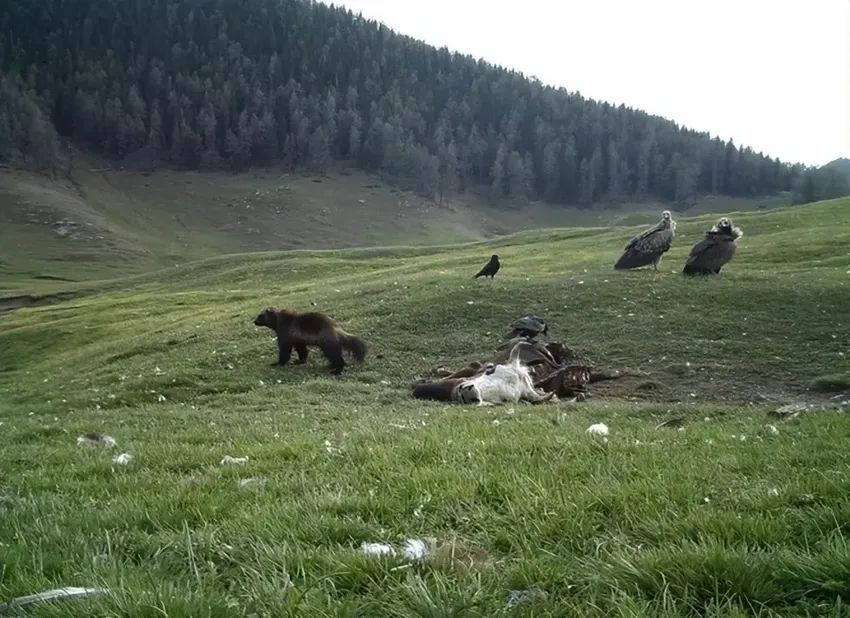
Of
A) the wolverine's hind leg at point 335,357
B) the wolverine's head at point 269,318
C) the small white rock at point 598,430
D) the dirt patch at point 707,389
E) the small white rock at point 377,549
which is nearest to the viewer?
the small white rock at point 377,549

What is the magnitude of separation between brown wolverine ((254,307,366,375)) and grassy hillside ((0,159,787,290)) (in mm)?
80235

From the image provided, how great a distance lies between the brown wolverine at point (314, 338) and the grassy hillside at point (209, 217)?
263 ft

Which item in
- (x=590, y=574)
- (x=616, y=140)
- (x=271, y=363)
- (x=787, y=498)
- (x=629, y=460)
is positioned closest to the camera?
(x=590, y=574)

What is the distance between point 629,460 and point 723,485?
97cm

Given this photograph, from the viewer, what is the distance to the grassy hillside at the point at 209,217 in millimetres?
109375

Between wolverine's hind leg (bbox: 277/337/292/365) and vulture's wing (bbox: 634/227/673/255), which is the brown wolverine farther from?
vulture's wing (bbox: 634/227/673/255)

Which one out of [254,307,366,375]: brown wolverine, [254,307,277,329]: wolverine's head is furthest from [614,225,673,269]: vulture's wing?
[254,307,277,329]: wolverine's head

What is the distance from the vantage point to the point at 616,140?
19300 cm

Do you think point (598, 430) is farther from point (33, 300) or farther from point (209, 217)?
point (209, 217)

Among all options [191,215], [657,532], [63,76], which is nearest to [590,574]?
[657,532]

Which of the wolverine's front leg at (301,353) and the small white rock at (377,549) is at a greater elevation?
the small white rock at (377,549)

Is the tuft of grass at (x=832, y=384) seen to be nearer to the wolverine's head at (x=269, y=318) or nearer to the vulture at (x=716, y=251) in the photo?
the vulture at (x=716, y=251)

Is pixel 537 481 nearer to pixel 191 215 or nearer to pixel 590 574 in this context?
pixel 590 574

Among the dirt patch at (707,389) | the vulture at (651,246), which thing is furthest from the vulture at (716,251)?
the dirt patch at (707,389)
